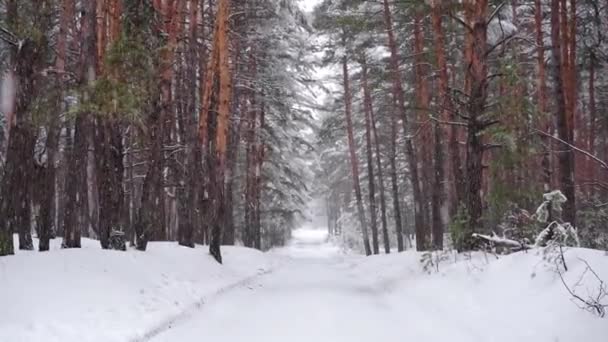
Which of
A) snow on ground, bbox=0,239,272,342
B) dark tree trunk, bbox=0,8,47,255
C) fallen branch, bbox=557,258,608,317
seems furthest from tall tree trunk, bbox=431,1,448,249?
dark tree trunk, bbox=0,8,47,255

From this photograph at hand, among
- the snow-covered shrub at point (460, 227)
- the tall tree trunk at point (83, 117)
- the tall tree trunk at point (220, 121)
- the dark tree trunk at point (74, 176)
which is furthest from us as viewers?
the tall tree trunk at point (220, 121)

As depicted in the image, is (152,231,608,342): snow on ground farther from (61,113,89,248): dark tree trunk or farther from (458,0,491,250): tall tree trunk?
(61,113,89,248): dark tree trunk

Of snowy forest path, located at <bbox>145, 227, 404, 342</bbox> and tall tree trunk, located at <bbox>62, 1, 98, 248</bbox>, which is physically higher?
tall tree trunk, located at <bbox>62, 1, 98, 248</bbox>

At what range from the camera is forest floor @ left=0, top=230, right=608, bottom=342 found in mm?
5457

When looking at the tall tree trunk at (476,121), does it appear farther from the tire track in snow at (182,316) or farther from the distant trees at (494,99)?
the tire track in snow at (182,316)

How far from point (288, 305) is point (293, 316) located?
1067mm

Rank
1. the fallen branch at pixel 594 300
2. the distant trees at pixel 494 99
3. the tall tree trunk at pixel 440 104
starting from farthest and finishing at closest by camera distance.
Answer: the tall tree trunk at pixel 440 104 < the distant trees at pixel 494 99 < the fallen branch at pixel 594 300

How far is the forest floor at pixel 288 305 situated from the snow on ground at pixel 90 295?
0.06 ft

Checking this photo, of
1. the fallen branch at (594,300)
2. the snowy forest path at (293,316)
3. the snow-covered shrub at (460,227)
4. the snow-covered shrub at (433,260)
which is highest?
the snow-covered shrub at (460,227)

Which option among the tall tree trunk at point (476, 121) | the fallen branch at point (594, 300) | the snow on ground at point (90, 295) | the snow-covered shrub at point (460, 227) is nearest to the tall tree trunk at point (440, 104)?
the tall tree trunk at point (476, 121)

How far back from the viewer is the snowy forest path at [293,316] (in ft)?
21.1

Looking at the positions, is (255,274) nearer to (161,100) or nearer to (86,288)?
(161,100)

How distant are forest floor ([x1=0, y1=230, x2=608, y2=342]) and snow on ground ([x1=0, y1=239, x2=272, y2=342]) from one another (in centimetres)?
2

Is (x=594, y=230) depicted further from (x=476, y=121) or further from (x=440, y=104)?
(x=476, y=121)
